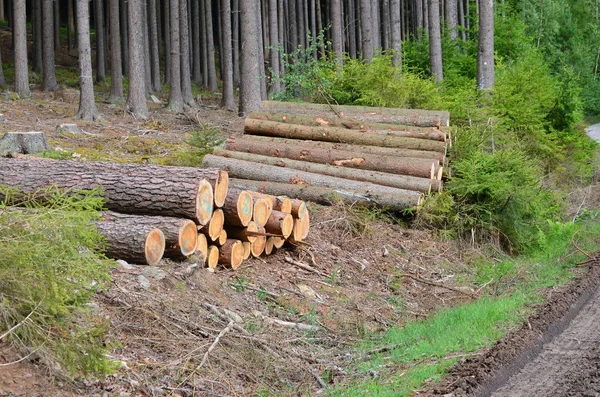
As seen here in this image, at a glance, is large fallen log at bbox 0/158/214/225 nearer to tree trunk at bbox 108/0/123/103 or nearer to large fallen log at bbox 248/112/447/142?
large fallen log at bbox 248/112/447/142

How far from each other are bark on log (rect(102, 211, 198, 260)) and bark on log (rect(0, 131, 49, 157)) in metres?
5.22

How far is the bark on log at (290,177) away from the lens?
45.8 feet

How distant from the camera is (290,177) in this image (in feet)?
46.2

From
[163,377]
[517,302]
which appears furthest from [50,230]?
[517,302]

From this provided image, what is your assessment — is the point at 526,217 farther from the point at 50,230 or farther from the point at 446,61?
the point at 446,61

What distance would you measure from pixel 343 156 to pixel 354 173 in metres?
0.50

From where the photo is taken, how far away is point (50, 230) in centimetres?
611

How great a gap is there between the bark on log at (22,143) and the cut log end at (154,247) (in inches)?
228

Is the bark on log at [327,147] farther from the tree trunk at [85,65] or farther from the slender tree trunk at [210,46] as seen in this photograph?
the slender tree trunk at [210,46]

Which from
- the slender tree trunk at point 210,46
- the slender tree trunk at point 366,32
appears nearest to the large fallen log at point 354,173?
the slender tree trunk at point 366,32

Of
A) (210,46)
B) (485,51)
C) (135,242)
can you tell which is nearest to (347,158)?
(135,242)

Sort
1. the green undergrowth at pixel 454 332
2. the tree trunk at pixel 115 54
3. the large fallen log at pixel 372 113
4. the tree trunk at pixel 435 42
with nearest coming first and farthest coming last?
the green undergrowth at pixel 454 332 < the large fallen log at pixel 372 113 < the tree trunk at pixel 435 42 < the tree trunk at pixel 115 54

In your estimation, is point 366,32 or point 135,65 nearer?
point 135,65

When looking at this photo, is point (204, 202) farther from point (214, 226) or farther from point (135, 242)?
point (135, 242)
